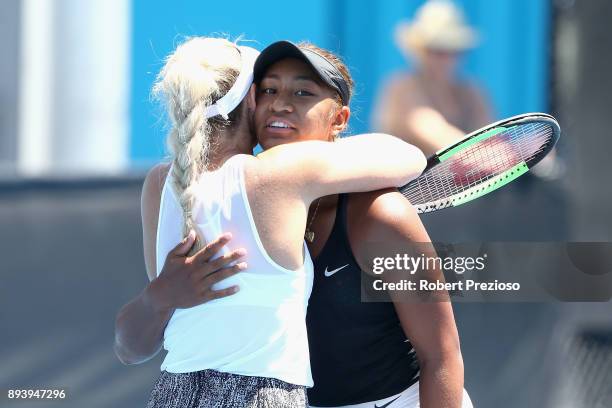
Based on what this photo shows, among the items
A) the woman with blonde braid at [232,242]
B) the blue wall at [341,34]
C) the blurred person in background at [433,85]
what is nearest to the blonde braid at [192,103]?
the woman with blonde braid at [232,242]

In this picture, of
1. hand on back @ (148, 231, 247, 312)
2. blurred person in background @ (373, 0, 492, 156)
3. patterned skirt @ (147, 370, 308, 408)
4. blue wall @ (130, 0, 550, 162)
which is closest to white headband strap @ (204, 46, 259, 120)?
hand on back @ (148, 231, 247, 312)

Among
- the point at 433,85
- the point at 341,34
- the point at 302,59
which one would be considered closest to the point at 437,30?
the point at 433,85

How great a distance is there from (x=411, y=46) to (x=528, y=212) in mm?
926

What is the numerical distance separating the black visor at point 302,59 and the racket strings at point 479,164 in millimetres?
377

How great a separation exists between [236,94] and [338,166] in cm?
27

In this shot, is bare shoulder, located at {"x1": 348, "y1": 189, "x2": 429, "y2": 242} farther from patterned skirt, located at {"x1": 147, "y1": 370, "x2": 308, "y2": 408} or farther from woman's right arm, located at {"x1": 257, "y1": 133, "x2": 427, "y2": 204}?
patterned skirt, located at {"x1": 147, "y1": 370, "x2": 308, "y2": 408}

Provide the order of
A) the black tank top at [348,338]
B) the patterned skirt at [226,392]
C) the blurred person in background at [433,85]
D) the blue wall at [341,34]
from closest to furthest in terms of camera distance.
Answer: the patterned skirt at [226,392] < the black tank top at [348,338] < the blurred person in background at [433,85] < the blue wall at [341,34]

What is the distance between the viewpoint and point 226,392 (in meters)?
2.12

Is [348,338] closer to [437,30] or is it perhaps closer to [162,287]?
[162,287]

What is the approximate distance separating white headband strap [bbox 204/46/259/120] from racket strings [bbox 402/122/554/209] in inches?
21.5

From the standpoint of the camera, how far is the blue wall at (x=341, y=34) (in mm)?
5039

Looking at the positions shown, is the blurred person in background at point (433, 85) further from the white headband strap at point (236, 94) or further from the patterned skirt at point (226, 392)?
the patterned skirt at point (226, 392)

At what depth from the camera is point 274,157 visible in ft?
7.01

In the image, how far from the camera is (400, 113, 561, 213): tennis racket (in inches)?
103
